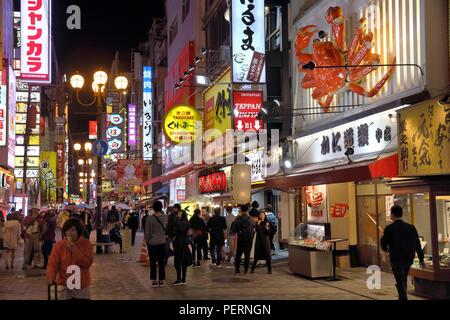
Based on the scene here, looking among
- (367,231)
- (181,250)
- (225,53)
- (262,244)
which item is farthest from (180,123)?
(181,250)

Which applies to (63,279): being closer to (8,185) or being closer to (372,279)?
(372,279)

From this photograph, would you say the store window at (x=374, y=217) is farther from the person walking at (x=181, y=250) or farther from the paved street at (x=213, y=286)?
the person walking at (x=181, y=250)

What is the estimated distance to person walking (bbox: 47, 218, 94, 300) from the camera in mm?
7113

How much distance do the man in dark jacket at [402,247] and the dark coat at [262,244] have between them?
21.5ft

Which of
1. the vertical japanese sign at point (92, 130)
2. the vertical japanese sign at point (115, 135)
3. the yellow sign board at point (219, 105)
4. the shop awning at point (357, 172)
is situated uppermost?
the vertical japanese sign at point (92, 130)

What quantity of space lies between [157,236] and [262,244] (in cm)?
Answer: 391

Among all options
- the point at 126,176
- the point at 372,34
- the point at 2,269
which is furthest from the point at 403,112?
the point at 126,176

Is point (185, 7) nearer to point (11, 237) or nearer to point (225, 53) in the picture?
point (225, 53)

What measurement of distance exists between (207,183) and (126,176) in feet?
24.9

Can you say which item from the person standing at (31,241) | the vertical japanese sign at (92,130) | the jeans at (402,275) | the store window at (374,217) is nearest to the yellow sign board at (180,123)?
the person standing at (31,241)

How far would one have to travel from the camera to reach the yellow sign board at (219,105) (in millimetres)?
28438

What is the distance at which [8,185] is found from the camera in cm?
3794

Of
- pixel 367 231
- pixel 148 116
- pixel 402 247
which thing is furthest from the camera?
pixel 148 116

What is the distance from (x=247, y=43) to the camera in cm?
2258
